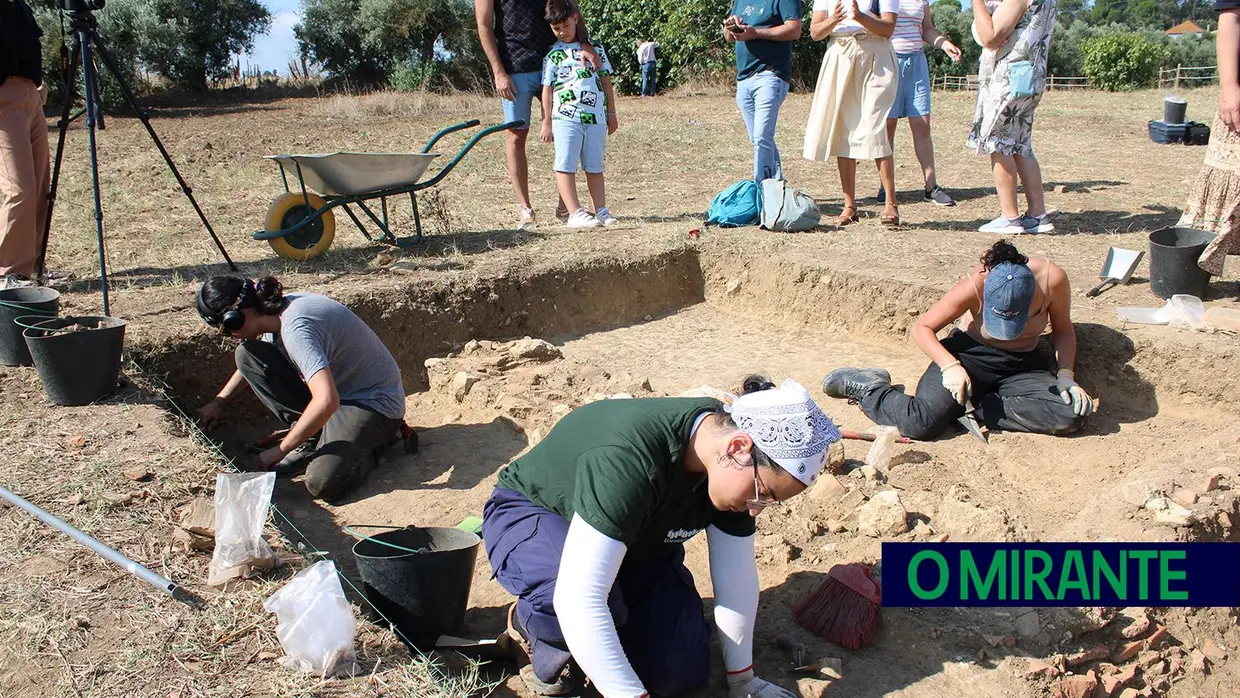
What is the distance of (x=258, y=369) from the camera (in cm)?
432

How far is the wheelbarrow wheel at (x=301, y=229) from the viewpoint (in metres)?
6.07

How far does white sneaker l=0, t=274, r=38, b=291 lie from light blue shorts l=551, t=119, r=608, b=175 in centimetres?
326

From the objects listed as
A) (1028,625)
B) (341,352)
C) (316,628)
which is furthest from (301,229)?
(1028,625)

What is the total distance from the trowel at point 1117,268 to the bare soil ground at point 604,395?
103 mm

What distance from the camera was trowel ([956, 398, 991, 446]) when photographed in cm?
446

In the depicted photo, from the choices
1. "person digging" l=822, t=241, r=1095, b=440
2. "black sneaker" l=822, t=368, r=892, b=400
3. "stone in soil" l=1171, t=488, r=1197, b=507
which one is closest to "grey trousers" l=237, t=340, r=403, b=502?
"black sneaker" l=822, t=368, r=892, b=400

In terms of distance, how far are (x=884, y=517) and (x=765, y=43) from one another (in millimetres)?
4205

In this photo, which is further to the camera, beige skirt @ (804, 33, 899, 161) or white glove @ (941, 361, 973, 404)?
beige skirt @ (804, 33, 899, 161)

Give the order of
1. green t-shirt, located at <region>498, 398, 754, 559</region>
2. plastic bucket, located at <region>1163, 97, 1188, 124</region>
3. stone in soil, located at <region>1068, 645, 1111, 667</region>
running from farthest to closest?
1. plastic bucket, located at <region>1163, 97, 1188, 124</region>
2. stone in soil, located at <region>1068, 645, 1111, 667</region>
3. green t-shirt, located at <region>498, 398, 754, 559</region>

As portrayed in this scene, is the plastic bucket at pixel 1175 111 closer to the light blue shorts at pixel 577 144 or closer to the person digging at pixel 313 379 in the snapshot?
the light blue shorts at pixel 577 144

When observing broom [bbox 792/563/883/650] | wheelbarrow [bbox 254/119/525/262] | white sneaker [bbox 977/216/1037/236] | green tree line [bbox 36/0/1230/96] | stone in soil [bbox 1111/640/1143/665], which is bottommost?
stone in soil [bbox 1111/640/1143/665]

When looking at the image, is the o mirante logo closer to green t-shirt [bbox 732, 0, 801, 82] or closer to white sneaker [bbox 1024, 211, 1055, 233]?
white sneaker [bbox 1024, 211, 1055, 233]

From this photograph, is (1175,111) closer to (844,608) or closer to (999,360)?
(999,360)

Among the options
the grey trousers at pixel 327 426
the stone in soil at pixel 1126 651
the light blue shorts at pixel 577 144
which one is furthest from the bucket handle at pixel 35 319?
the stone in soil at pixel 1126 651
